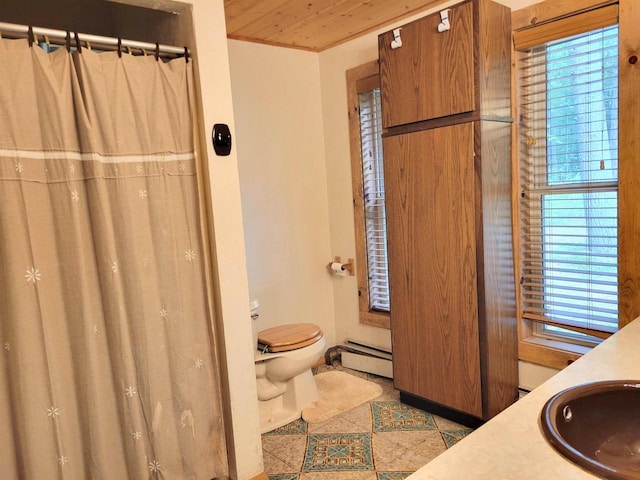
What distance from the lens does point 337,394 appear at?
10.3 feet

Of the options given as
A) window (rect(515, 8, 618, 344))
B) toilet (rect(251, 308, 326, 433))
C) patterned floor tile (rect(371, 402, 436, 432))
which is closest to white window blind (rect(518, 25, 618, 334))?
window (rect(515, 8, 618, 344))

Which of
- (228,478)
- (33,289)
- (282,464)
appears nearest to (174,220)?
(33,289)

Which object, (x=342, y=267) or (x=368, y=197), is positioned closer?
(x=368, y=197)

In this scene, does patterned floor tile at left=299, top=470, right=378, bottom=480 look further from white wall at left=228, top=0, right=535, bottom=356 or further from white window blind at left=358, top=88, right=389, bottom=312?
white window blind at left=358, top=88, right=389, bottom=312

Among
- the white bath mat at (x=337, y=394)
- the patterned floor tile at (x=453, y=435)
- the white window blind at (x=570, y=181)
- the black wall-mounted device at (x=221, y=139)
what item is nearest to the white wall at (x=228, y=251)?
the black wall-mounted device at (x=221, y=139)

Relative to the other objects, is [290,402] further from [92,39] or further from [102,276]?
[92,39]

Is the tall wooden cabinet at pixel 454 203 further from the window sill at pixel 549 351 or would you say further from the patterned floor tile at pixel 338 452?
the patterned floor tile at pixel 338 452

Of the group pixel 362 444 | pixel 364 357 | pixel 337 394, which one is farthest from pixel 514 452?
pixel 364 357

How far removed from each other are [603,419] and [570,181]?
62.1 inches

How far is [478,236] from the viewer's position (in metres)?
2.38

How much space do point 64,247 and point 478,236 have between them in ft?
6.10

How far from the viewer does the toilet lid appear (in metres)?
2.79

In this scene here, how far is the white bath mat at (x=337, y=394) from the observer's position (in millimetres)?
2881

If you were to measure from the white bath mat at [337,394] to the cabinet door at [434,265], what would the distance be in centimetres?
33
